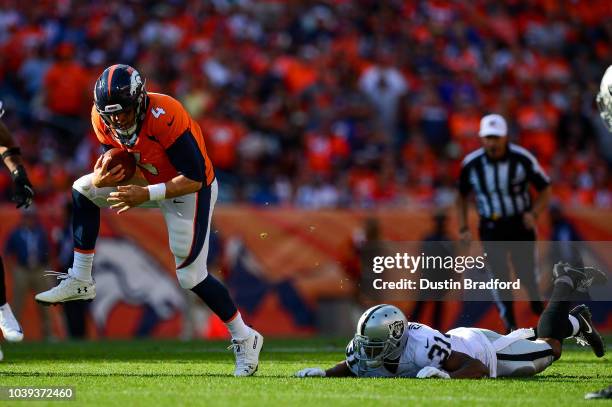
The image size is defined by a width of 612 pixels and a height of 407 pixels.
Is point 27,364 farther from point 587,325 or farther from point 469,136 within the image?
point 469,136

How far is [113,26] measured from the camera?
15.6 m

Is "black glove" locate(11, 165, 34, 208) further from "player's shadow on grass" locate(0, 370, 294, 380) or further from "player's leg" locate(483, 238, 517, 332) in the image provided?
"player's leg" locate(483, 238, 517, 332)

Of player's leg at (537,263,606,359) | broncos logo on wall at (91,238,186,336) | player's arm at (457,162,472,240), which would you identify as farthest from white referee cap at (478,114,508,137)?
broncos logo on wall at (91,238,186,336)

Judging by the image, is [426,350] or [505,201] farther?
[505,201]

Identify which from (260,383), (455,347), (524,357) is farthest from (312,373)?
(524,357)

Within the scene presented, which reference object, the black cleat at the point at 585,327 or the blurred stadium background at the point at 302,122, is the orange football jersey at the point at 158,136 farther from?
the blurred stadium background at the point at 302,122

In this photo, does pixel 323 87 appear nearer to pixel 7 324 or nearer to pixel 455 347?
pixel 7 324

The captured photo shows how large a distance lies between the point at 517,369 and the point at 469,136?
8416 millimetres

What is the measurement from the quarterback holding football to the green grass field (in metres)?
0.11

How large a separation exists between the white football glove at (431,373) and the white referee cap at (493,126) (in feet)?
11.1

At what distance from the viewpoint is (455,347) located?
21.9 ft

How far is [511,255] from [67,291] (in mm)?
3839

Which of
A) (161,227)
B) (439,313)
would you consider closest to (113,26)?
(161,227)

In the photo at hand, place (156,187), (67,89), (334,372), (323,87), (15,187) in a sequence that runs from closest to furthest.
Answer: (156,187)
(334,372)
(15,187)
(67,89)
(323,87)
